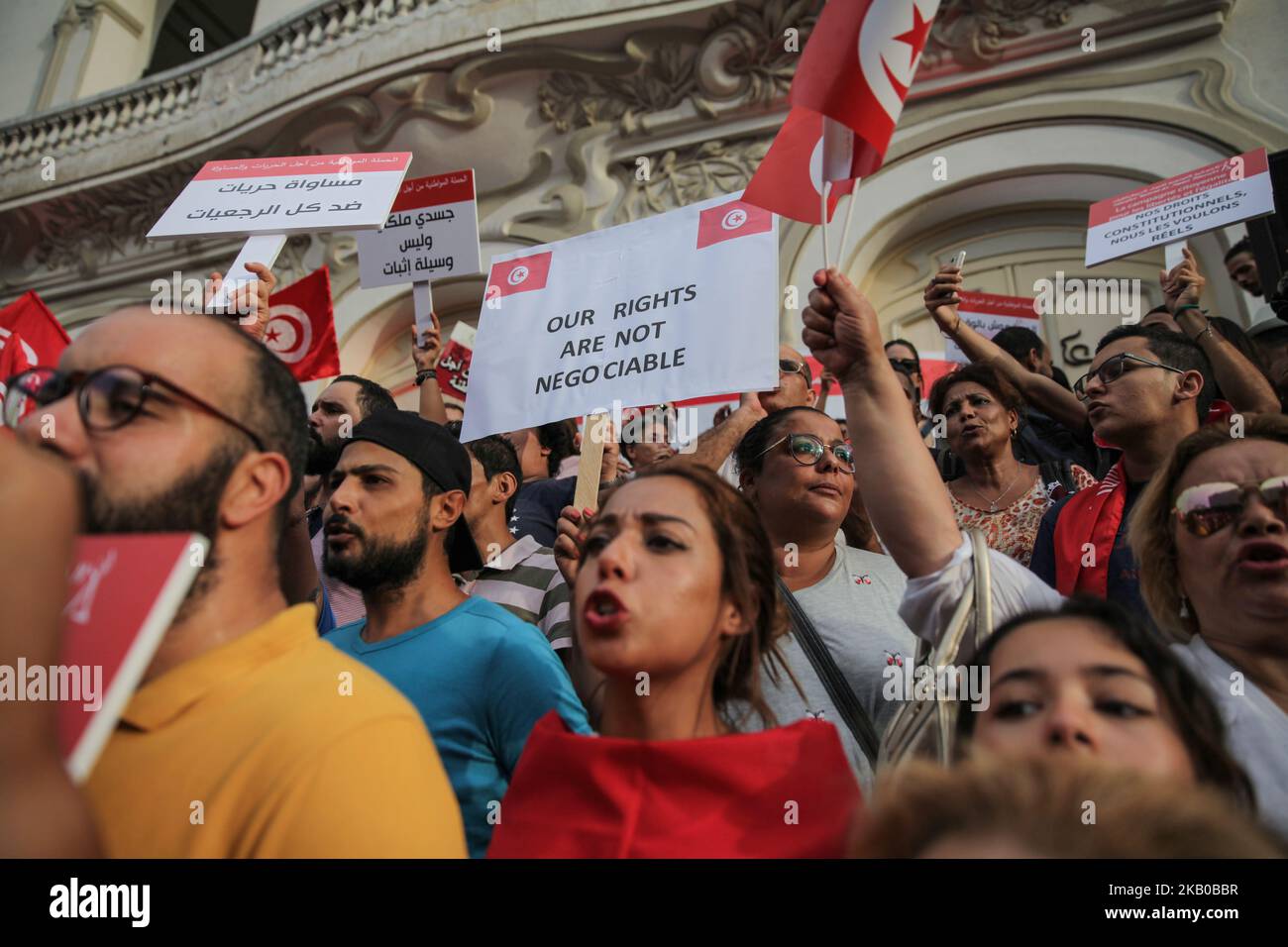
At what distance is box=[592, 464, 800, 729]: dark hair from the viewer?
2.07 meters

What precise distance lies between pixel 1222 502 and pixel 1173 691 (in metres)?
0.69

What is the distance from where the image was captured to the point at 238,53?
1117cm

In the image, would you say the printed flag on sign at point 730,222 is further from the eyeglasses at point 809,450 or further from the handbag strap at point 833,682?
the handbag strap at point 833,682

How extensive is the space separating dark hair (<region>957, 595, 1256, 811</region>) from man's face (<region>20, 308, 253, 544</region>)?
1.24 meters

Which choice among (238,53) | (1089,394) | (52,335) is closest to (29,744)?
(1089,394)

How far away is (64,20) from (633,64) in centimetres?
973

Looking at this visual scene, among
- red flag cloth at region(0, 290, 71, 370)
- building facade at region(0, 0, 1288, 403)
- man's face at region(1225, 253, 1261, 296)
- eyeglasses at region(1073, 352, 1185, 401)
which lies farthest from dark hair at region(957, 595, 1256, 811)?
building facade at region(0, 0, 1288, 403)

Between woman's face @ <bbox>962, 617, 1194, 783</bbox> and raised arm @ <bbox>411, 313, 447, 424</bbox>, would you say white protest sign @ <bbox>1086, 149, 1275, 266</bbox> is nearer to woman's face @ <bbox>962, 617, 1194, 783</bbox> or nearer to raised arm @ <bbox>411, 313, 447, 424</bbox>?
raised arm @ <bbox>411, 313, 447, 424</bbox>

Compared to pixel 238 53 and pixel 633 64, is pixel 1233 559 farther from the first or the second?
pixel 238 53

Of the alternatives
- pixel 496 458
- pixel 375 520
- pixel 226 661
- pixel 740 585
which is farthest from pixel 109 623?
pixel 496 458

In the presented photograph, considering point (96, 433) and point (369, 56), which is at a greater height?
point (369, 56)

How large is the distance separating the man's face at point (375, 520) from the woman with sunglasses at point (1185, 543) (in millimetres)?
1278

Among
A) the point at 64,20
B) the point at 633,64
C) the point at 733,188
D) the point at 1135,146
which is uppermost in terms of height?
the point at 64,20

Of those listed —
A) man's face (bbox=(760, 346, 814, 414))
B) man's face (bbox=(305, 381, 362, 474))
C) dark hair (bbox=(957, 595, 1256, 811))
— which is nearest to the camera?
dark hair (bbox=(957, 595, 1256, 811))
